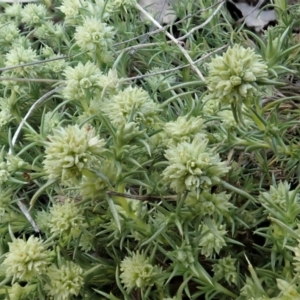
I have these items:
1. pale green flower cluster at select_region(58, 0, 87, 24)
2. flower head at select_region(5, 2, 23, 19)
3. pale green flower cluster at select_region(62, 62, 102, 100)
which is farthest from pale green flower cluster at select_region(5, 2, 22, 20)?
pale green flower cluster at select_region(62, 62, 102, 100)

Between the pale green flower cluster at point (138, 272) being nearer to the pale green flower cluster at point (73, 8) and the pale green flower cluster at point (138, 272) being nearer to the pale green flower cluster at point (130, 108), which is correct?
the pale green flower cluster at point (130, 108)

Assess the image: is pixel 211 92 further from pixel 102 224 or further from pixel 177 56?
pixel 177 56

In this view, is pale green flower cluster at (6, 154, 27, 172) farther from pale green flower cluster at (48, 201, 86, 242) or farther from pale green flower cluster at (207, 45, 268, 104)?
pale green flower cluster at (207, 45, 268, 104)

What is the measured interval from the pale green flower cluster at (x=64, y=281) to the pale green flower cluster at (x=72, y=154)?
244 millimetres

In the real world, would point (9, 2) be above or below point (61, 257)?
above

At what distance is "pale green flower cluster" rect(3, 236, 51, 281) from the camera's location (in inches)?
37.9

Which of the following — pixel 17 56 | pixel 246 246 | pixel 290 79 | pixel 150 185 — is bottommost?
pixel 246 246

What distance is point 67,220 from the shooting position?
40.1 inches

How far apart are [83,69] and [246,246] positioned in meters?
0.58

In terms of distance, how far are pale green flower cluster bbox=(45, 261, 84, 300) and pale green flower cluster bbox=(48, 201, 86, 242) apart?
7 centimetres

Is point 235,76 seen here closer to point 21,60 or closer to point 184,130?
point 184,130

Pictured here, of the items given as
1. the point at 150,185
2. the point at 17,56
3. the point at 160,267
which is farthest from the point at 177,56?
the point at 160,267

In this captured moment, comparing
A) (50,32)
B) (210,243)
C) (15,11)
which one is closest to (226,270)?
(210,243)

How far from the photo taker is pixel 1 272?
1068 mm
